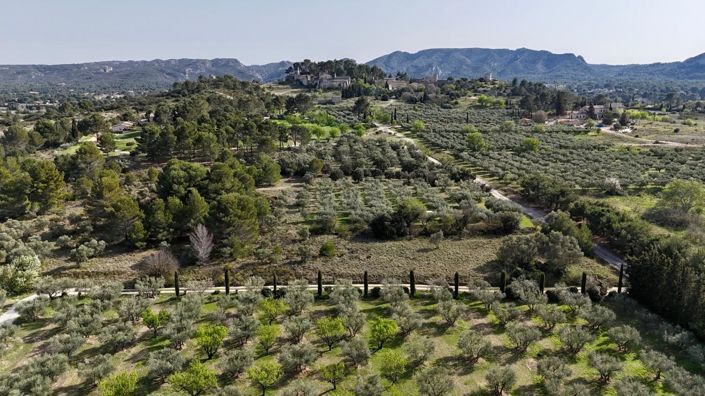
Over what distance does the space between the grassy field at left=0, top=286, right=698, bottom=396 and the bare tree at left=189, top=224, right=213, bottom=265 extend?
23.2 feet

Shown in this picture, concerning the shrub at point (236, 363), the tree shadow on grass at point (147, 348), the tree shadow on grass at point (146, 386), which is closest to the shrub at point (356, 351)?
the shrub at point (236, 363)

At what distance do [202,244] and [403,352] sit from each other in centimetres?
2113

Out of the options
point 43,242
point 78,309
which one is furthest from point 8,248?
point 78,309

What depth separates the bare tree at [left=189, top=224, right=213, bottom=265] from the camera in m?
37.1

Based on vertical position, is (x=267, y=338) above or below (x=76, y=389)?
above

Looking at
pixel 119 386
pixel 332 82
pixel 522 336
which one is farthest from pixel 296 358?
pixel 332 82

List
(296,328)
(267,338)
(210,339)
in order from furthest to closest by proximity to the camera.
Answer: (296,328)
(267,338)
(210,339)

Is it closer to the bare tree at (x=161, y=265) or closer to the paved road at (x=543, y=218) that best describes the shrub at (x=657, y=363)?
the paved road at (x=543, y=218)

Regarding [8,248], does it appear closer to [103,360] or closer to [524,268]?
[103,360]

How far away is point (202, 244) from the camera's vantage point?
37062 mm

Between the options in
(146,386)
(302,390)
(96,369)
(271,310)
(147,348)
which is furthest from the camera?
(271,310)

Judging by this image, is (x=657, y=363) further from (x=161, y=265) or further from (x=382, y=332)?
(x=161, y=265)

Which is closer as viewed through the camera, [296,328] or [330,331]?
[330,331]

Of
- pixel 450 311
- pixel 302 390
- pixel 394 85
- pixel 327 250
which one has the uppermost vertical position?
pixel 394 85
